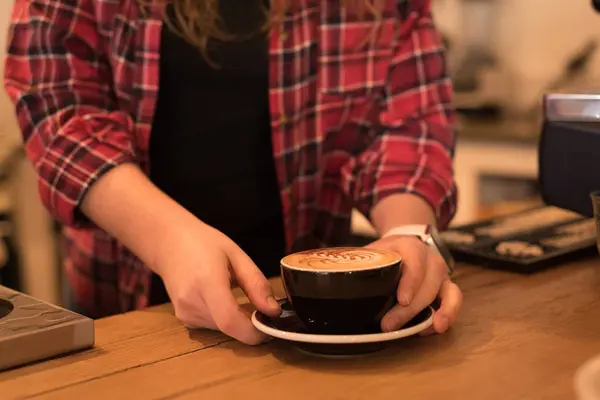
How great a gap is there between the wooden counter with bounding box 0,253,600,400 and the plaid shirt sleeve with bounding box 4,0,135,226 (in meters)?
0.22

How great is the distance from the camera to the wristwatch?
3.07 ft

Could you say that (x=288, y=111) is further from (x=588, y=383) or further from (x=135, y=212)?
(x=588, y=383)

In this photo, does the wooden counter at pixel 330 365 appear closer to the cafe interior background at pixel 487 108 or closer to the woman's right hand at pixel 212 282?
the woman's right hand at pixel 212 282

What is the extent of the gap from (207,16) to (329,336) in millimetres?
603

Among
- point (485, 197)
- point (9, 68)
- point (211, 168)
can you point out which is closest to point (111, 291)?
point (211, 168)

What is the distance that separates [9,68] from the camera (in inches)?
44.9

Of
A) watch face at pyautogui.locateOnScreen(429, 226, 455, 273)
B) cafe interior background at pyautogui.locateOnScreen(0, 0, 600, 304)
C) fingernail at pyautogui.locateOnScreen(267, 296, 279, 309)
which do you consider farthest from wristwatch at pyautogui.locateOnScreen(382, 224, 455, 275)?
cafe interior background at pyautogui.locateOnScreen(0, 0, 600, 304)

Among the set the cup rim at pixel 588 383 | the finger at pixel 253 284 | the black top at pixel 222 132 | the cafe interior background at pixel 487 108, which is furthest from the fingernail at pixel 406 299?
the cafe interior background at pixel 487 108

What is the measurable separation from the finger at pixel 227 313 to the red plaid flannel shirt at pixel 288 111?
0.28 m

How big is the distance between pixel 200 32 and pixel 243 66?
0.29 ft

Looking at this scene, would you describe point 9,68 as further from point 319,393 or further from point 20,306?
point 319,393

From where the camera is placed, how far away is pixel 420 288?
2.62 ft

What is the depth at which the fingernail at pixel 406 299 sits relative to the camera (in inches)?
29.8

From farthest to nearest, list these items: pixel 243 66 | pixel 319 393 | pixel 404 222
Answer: pixel 243 66 < pixel 404 222 < pixel 319 393
